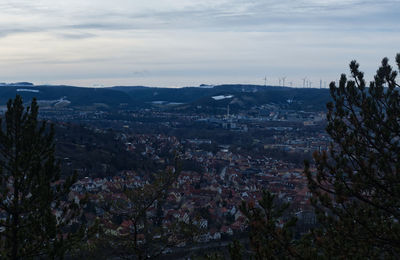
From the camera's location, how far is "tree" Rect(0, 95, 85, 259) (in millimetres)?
7664

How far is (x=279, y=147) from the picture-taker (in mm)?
79938

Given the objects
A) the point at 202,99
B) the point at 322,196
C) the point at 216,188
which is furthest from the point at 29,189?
the point at 202,99

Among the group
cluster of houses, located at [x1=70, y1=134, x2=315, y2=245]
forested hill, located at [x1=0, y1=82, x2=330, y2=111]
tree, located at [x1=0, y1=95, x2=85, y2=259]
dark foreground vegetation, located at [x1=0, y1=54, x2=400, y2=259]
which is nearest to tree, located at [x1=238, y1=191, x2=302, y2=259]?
dark foreground vegetation, located at [x1=0, y1=54, x2=400, y2=259]

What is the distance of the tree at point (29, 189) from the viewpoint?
7.66 m

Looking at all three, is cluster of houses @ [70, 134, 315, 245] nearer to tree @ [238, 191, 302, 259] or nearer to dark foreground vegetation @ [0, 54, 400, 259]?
dark foreground vegetation @ [0, 54, 400, 259]

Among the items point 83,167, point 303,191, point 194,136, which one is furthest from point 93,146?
point 194,136

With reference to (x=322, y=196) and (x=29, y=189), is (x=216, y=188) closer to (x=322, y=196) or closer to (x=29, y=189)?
(x=29, y=189)

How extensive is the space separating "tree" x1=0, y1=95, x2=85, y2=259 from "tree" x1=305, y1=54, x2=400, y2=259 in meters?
4.04

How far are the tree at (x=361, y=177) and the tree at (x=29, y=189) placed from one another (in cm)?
404

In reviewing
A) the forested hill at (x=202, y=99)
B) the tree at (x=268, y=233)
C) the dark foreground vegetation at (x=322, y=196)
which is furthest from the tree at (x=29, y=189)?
the forested hill at (x=202, y=99)

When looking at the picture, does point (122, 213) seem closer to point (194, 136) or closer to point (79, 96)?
point (194, 136)

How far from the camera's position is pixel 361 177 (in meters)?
7.00

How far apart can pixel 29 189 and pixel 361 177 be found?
5387 mm

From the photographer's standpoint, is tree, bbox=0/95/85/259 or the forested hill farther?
the forested hill
